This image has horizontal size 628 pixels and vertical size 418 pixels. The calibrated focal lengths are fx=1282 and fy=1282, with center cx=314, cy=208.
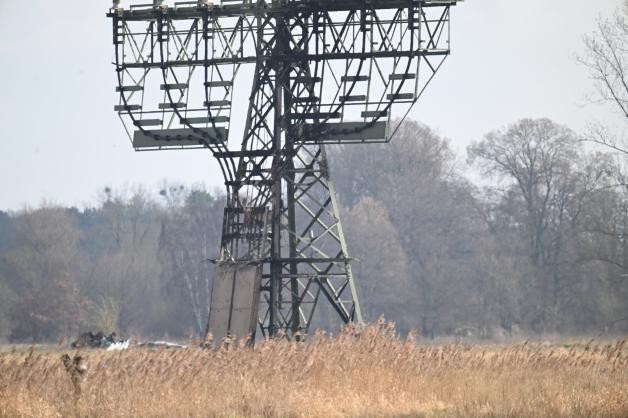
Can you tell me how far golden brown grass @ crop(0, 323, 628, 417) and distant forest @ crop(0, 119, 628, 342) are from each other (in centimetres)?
3439

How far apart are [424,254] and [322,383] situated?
2293 inches

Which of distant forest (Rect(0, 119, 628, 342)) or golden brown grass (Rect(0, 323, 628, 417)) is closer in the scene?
golden brown grass (Rect(0, 323, 628, 417))

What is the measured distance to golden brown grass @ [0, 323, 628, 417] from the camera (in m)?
22.2

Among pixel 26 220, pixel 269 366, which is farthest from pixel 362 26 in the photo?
pixel 26 220

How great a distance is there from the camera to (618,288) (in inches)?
2360

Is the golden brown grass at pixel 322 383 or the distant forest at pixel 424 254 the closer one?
the golden brown grass at pixel 322 383

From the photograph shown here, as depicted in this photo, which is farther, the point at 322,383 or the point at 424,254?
the point at 424,254

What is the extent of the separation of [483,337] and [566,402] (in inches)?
1630

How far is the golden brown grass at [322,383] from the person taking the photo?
72.8 feet

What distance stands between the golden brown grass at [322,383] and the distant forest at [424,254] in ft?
113

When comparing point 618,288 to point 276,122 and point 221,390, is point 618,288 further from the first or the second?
point 221,390

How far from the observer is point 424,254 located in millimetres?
82438

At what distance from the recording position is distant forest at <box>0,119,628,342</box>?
223ft

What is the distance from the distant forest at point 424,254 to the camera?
68062mm
